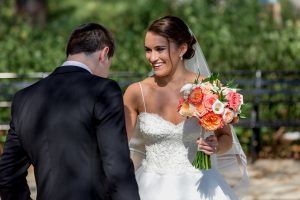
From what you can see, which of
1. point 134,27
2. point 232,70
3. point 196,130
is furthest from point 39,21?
point 196,130

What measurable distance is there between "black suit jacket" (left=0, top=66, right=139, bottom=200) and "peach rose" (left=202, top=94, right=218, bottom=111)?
4.67 feet

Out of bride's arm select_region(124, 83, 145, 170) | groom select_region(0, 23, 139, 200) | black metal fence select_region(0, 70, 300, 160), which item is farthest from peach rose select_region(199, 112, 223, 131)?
black metal fence select_region(0, 70, 300, 160)

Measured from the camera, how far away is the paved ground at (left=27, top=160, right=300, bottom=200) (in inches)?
386

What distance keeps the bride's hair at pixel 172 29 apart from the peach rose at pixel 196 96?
0.32 meters

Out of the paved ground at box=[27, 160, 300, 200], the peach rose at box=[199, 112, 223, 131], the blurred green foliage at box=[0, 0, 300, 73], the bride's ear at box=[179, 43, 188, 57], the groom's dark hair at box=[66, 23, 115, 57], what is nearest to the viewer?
the groom's dark hair at box=[66, 23, 115, 57]

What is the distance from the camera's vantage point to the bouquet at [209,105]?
4.91m

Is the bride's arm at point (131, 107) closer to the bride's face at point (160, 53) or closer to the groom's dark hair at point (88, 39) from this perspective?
the bride's face at point (160, 53)

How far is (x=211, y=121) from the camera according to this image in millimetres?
4902

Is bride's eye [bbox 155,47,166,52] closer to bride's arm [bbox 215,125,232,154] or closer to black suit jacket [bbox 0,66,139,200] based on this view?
bride's arm [bbox 215,125,232,154]

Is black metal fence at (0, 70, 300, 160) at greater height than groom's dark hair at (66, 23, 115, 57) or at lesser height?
lesser

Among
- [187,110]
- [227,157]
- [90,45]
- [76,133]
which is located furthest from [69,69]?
[227,157]

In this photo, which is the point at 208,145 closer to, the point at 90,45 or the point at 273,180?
the point at 90,45

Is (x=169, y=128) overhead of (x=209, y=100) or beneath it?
beneath

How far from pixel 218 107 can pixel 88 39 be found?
59.2 inches
